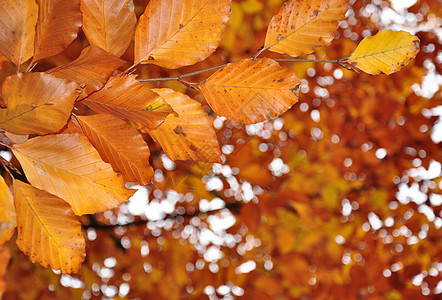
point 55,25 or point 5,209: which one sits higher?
point 55,25

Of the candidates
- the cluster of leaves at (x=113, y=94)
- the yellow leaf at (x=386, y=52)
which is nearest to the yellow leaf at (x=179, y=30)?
the cluster of leaves at (x=113, y=94)

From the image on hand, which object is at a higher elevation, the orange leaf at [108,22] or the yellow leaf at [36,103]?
the orange leaf at [108,22]

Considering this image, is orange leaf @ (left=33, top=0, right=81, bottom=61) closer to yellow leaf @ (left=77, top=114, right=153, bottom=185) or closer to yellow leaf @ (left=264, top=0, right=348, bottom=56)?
yellow leaf @ (left=77, top=114, right=153, bottom=185)

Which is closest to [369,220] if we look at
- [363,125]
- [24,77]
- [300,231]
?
[300,231]

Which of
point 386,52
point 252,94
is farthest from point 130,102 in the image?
point 386,52

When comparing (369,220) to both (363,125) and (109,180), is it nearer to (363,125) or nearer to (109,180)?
(363,125)

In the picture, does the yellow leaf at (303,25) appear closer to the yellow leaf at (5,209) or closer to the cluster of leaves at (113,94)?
the cluster of leaves at (113,94)

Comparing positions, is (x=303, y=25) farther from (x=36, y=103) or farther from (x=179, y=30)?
(x=36, y=103)
